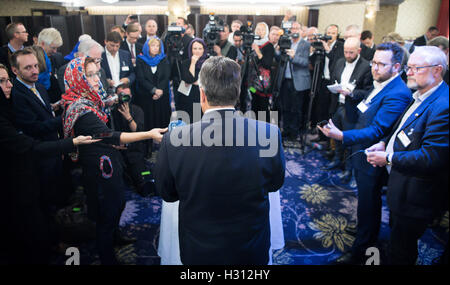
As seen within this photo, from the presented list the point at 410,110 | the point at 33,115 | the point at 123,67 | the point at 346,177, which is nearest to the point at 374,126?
the point at 410,110

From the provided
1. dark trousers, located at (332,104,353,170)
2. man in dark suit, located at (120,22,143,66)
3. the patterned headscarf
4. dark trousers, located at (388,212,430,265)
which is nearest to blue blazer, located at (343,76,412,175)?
dark trousers, located at (388,212,430,265)

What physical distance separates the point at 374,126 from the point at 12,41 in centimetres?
208

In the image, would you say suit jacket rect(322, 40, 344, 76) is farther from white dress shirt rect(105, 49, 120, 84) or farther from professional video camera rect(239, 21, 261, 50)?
white dress shirt rect(105, 49, 120, 84)

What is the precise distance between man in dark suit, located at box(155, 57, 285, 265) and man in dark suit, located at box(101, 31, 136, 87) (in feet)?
8.14

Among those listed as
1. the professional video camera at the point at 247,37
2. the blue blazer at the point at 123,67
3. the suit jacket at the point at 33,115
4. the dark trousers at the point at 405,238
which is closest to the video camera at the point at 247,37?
the professional video camera at the point at 247,37

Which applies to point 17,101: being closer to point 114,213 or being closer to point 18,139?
point 18,139

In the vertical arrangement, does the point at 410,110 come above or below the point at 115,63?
below

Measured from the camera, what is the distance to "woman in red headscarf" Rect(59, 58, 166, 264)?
166 cm

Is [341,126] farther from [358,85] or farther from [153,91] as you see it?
[153,91]

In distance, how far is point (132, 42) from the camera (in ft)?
13.2

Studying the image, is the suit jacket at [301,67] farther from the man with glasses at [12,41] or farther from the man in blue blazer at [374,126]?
the man with glasses at [12,41]

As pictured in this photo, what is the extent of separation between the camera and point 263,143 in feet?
3.84

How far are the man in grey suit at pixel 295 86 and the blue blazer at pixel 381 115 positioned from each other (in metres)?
2.07

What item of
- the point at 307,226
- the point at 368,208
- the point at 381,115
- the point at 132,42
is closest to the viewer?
the point at 381,115
